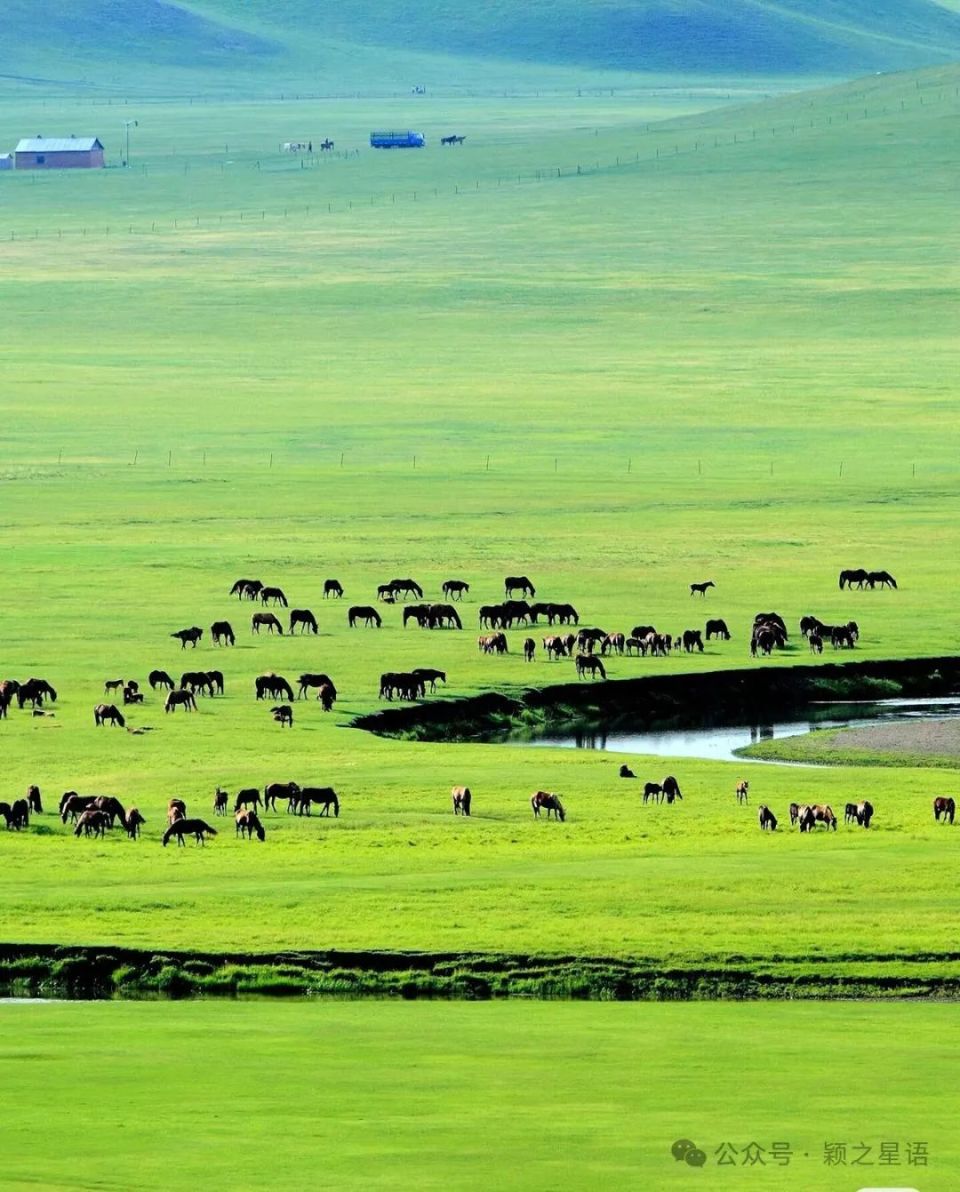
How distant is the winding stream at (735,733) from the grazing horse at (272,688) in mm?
4164

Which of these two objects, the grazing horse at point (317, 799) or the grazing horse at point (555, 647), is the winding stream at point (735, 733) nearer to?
the grazing horse at point (555, 647)

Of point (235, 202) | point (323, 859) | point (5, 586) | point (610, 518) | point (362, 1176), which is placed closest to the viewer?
point (362, 1176)

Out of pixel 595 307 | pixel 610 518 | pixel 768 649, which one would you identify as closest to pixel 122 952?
pixel 768 649

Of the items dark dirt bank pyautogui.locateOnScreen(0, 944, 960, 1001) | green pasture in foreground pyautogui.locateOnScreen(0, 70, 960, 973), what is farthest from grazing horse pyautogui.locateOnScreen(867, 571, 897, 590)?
dark dirt bank pyautogui.locateOnScreen(0, 944, 960, 1001)

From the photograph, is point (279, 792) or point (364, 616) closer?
point (279, 792)

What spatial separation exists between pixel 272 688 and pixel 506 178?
125m

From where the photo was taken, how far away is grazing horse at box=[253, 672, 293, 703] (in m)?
45.4

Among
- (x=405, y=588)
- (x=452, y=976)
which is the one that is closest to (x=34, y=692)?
(x=405, y=588)

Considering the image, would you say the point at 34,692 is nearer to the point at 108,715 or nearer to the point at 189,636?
the point at 108,715

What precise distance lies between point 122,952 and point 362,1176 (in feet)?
28.4

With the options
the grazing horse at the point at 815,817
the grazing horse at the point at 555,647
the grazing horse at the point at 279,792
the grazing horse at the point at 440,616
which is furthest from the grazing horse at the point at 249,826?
the grazing horse at the point at 440,616

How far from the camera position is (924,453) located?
284 ft

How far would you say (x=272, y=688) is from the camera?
4562cm

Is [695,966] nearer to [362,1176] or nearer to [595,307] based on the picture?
[362,1176]
